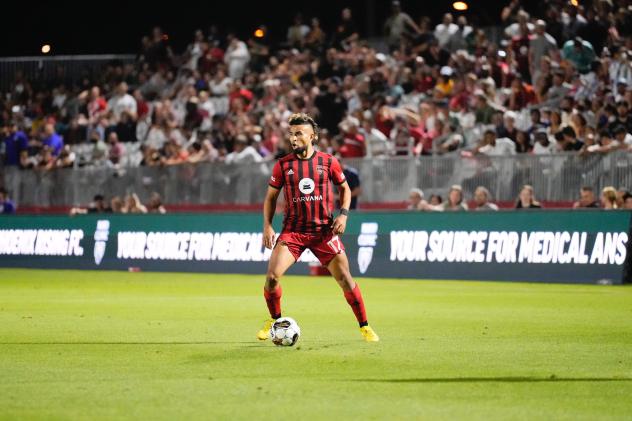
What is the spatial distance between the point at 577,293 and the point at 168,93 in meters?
20.2

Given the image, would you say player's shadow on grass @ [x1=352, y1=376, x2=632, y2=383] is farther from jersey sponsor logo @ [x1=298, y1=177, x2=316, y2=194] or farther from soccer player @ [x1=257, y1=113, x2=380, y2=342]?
jersey sponsor logo @ [x1=298, y1=177, x2=316, y2=194]

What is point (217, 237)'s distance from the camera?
94.0 feet

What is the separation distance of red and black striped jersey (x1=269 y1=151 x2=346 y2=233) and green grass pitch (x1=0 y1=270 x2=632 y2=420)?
4.06 ft

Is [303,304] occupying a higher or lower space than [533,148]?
lower

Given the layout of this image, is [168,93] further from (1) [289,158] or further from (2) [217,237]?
(1) [289,158]

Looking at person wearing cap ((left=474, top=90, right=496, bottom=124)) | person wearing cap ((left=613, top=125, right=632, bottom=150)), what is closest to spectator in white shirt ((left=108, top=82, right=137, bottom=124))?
person wearing cap ((left=474, top=90, right=496, bottom=124))

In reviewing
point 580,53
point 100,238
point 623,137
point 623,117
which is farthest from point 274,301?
point 100,238

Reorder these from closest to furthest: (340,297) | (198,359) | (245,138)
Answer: (198,359) < (340,297) < (245,138)

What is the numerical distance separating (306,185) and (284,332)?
1544 mm

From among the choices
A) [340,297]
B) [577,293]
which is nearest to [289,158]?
[340,297]

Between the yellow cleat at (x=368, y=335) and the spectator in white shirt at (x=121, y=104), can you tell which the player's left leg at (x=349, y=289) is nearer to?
the yellow cleat at (x=368, y=335)

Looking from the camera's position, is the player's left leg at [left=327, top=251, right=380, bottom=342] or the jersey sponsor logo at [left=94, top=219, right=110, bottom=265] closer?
the player's left leg at [left=327, top=251, right=380, bottom=342]

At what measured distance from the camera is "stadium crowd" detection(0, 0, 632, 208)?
27.5 meters

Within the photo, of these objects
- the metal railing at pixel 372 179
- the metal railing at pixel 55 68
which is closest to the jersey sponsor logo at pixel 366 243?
the metal railing at pixel 372 179
